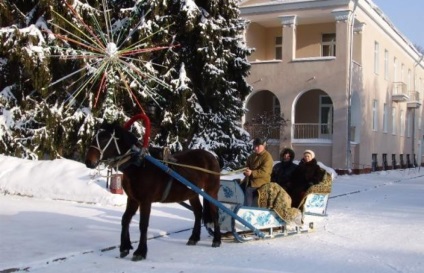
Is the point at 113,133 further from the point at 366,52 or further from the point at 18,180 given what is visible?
the point at 366,52

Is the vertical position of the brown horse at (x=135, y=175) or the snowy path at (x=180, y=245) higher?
the brown horse at (x=135, y=175)

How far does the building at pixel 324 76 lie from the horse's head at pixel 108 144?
71.8 feet

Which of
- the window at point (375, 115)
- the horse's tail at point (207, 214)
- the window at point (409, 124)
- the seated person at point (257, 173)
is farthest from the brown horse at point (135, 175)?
the window at point (409, 124)

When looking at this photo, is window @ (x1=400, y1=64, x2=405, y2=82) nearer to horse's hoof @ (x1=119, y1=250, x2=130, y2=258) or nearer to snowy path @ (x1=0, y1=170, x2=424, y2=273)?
snowy path @ (x1=0, y1=170, x2=424, y2=273)

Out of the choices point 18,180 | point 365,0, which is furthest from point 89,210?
point 365,0

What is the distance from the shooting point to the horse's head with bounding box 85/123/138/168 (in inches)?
326

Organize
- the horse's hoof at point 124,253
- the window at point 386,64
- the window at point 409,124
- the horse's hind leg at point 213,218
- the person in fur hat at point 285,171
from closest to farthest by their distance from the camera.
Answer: the horse's hoof at point 124,253 < the horse's hind leg at point 213,218 < the person in fur hat at point 285,171 < the window at point 386,64 < the window at point 409,124

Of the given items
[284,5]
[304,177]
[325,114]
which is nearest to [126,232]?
[304,177]

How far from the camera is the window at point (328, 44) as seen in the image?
3471cm

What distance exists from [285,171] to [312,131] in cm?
2256

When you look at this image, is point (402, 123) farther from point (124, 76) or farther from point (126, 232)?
point (126, 232)

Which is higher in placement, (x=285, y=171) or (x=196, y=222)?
(x=285, y=171)

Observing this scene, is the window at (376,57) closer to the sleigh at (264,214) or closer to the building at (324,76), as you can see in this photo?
the building at (324,76)

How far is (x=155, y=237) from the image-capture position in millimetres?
10453
